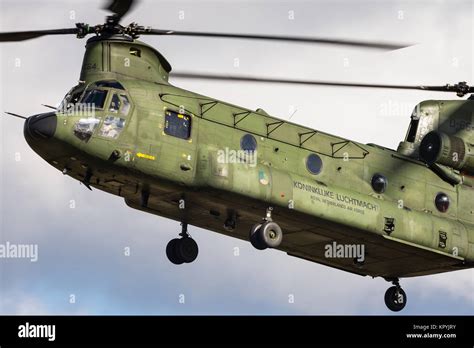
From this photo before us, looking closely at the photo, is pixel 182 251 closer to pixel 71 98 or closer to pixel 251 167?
pixel 251 167

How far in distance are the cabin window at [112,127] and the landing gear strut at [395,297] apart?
10830 mm

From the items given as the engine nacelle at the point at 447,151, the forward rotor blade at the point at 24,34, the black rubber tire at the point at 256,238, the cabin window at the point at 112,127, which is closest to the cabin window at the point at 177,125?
the cabin window at the point at 112,127

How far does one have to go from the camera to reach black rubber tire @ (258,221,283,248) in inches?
1219

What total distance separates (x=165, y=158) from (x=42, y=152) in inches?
118

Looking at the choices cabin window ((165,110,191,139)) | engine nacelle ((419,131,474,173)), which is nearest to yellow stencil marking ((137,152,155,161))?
cabin window ((165,110,191,139))

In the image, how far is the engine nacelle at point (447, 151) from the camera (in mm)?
35312

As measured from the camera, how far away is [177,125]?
30.8m

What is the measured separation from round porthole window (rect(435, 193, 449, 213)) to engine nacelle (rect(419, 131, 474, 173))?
969 mm

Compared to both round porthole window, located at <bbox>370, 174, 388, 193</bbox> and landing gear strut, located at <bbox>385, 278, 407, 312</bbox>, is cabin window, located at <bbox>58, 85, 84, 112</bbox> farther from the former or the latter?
landing gear strut, located at <bbox>385, 278, 407, 312</bbox>

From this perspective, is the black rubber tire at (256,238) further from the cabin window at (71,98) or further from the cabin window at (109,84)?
the cabin window at (71,98)

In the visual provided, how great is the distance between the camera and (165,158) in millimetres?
30266
